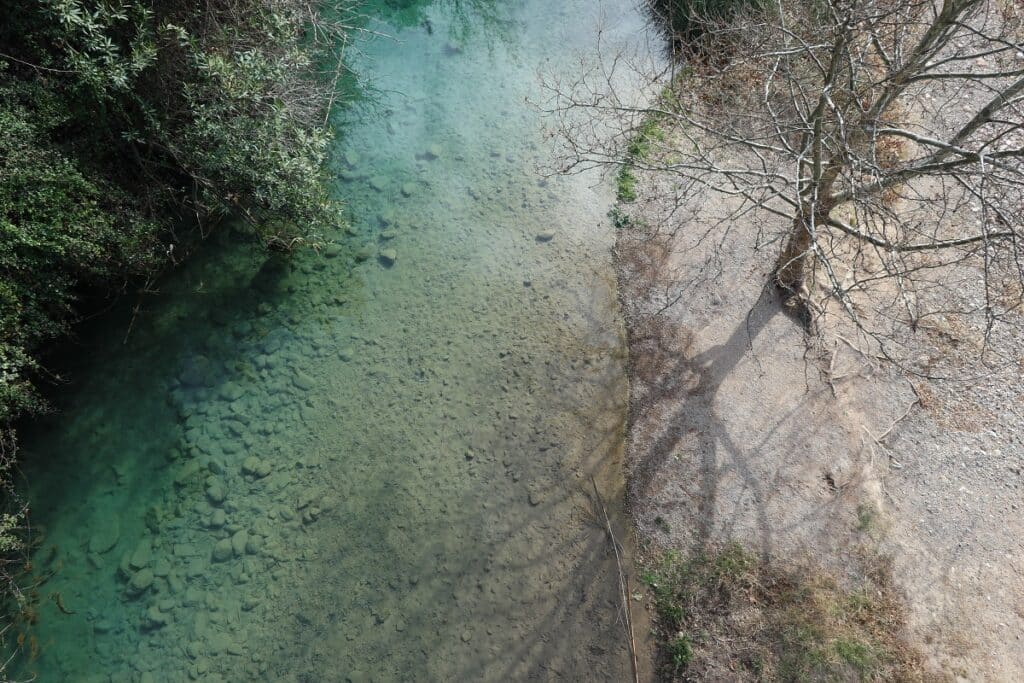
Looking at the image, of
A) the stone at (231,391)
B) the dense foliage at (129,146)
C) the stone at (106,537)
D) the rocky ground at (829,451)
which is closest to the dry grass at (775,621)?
the rocky ground at (829,451)

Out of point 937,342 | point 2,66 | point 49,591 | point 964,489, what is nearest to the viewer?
point 2,66

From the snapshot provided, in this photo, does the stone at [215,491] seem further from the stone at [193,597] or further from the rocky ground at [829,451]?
the rocky ground at [829,451]

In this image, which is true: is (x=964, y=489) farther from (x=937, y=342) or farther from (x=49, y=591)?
(x=49, y=591)

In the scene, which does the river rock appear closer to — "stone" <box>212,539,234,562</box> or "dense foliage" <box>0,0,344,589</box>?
"stone" <box>212,539,234,562</box>

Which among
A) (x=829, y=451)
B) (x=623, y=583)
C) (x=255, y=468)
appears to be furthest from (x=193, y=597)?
(x=829, y=451)

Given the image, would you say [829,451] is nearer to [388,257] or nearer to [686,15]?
[388,257]

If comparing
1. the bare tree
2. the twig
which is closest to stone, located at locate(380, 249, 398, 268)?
the bare tree

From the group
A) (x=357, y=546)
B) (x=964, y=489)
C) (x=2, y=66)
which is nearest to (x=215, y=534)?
(x=357, y=546)
